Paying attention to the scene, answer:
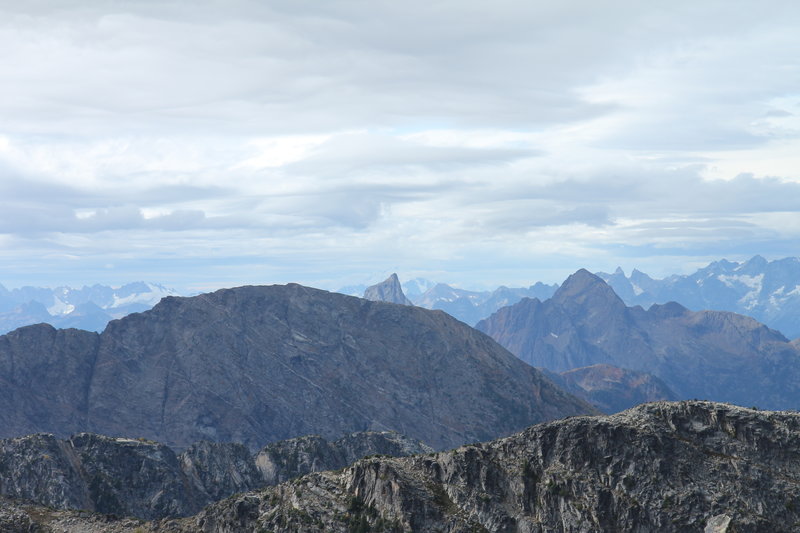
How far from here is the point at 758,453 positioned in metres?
188

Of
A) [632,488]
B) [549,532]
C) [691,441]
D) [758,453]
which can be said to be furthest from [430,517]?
[758,453]

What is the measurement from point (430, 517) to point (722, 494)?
5967 centimetres

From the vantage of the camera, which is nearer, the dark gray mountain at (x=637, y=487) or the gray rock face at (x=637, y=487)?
the dark gray mountain at (x=637, y=487)

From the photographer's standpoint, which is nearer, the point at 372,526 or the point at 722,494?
the point at 722,494

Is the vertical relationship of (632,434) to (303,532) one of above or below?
above

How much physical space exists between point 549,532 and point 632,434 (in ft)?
90.4

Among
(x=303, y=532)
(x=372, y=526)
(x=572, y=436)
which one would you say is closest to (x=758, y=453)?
(x=572, y=436)

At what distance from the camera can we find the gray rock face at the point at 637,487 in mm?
181875

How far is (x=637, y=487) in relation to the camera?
189250 mm

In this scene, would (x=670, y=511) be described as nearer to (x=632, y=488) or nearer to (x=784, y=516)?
(x=632, y=488)

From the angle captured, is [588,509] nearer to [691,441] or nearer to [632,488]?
[632,488]

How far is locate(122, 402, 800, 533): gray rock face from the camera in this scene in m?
182

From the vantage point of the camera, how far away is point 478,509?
194 metres

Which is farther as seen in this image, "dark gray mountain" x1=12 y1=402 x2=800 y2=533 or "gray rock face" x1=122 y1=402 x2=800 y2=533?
"gray rock face" x1=122 y1=402 x2=800 y2=533
